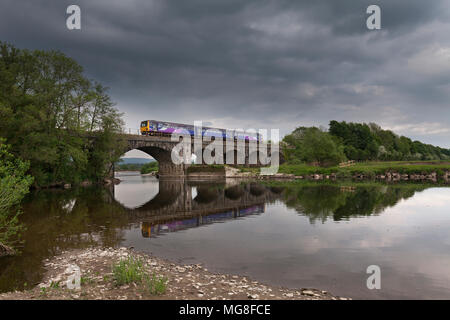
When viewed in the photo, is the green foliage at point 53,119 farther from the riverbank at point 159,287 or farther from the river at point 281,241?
the riverbank at point 159,287

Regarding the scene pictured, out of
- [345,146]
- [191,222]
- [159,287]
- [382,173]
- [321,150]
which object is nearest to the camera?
[159,287]

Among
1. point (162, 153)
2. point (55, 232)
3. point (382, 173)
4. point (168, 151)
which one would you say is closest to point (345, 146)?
point (382, 173)

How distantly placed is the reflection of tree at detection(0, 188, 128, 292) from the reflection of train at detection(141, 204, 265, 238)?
1.56m

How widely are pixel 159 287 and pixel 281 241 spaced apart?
7787 mm

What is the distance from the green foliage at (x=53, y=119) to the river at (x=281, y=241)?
1529 centimetres

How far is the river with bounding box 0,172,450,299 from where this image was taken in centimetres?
894

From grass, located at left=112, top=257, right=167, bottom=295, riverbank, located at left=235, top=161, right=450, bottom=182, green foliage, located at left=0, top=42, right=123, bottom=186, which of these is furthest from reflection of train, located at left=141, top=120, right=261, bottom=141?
grass, located at left=112, top=257, right=167, bottom=295

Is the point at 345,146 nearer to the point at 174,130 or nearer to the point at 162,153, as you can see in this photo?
the point at 174,130

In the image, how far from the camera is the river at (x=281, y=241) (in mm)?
8938

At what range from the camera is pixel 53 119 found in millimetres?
40250

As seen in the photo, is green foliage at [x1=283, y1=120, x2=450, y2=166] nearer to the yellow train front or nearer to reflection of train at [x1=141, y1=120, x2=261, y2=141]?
reflection of train at [x1=141, y1=120, x2=261, y2=141]
